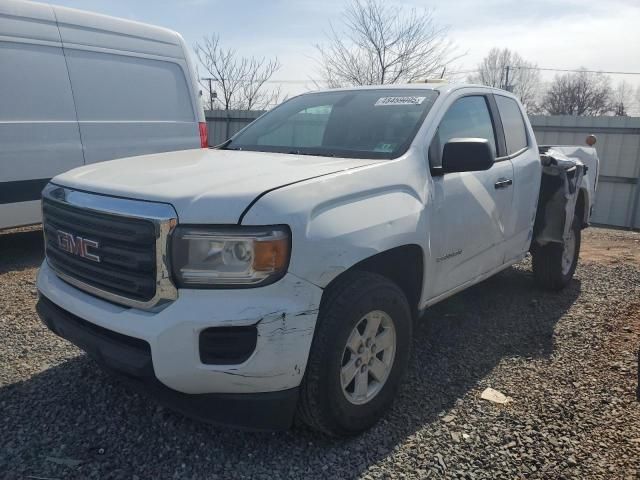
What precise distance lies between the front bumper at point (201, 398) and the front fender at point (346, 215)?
1.78ft

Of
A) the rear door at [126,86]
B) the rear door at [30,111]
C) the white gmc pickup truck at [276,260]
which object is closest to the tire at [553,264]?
the white gmc pickup truck at [276,260]

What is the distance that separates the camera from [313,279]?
230 centimetres

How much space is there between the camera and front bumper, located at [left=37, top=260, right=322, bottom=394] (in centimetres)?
215

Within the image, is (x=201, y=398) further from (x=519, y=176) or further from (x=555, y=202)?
(x=555, y=202)

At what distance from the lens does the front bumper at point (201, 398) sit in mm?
2250

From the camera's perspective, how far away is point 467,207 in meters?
3.39

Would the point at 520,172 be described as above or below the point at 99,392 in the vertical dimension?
above

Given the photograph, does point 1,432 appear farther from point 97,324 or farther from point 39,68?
point 39,68

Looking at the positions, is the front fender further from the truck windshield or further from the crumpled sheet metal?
the crumpled sheet metal

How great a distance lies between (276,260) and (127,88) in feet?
15.7

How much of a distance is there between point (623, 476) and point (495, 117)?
260 cm

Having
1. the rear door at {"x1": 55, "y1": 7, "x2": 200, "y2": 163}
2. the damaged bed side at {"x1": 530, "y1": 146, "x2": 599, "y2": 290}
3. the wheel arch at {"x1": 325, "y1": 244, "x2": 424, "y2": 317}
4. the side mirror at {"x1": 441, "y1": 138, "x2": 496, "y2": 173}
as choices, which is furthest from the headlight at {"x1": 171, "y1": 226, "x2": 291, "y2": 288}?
the rear door at {"x1": 55, "y1": 7, "x2": 200, "y2": 163}

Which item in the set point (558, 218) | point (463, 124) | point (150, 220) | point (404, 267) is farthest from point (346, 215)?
point (558, 218)

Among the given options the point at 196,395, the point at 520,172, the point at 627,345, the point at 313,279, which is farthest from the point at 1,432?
the point at 627,345
